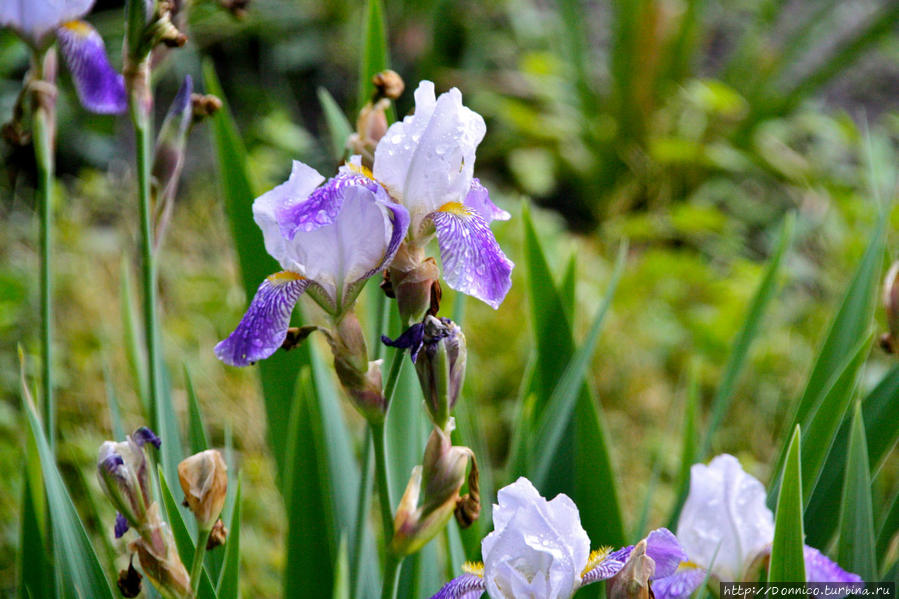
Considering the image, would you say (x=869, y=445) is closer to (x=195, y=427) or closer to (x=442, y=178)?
(x=442, y=178)

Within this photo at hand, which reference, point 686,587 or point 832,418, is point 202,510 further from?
point 832,418

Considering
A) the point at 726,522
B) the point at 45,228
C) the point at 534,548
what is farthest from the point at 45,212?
the point at 726,522

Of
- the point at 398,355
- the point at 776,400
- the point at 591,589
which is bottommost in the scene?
the point at 776,400

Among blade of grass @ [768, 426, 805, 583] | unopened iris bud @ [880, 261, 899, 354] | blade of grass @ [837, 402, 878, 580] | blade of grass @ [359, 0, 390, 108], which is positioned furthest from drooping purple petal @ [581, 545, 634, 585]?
blade of grass @ [359, 0, 390, 108]

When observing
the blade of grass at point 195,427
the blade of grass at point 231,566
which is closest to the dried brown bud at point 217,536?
the blade of grass at point 231,566

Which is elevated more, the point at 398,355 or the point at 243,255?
the point at 398,355

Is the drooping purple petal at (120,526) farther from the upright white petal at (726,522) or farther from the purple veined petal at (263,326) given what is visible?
the upright white petal at (726,522)

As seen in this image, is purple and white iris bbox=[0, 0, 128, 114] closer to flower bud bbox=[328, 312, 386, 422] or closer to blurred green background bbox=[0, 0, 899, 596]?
blurred green background bbox=[0, 0, 899, 596]

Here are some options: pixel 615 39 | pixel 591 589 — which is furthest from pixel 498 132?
pixel 591 589
